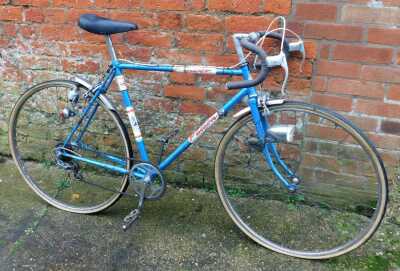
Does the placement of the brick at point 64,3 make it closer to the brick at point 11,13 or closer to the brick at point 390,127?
the brick at point 11,13

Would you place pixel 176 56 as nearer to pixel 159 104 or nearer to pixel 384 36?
pixel 159 104

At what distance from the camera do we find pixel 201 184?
3.10 m

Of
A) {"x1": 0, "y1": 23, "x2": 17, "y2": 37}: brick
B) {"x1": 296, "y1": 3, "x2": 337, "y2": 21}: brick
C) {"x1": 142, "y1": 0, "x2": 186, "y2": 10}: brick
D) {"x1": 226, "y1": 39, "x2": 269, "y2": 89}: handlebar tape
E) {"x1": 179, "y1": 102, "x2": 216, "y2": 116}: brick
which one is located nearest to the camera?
{"x1": 226, "y1": 39, "x2": 269, "y2": 89}: handlebar tape

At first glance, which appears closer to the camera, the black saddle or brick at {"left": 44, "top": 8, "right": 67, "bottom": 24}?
the black saddle

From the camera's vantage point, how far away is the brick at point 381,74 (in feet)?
8.07

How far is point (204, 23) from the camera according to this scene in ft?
8.63

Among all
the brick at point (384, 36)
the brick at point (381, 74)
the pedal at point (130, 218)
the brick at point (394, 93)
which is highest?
the brick at point (384, 36)

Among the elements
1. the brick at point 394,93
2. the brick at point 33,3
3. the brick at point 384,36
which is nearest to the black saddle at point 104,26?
the brick at point 33,3

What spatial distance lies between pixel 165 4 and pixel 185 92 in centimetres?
57

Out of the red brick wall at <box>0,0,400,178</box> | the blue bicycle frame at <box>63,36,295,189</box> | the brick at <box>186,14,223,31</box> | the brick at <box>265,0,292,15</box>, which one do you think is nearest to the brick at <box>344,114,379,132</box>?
the red brick wall at <box>0,0,400,178</box>

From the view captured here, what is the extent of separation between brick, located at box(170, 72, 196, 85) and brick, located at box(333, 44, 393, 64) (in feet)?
2.90

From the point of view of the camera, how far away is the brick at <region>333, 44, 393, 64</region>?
2.43m

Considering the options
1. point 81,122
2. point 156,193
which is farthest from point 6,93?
point 156,193

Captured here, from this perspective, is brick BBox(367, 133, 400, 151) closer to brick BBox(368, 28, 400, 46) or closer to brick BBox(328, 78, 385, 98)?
brick BBox(328, 78, 385, 98)
